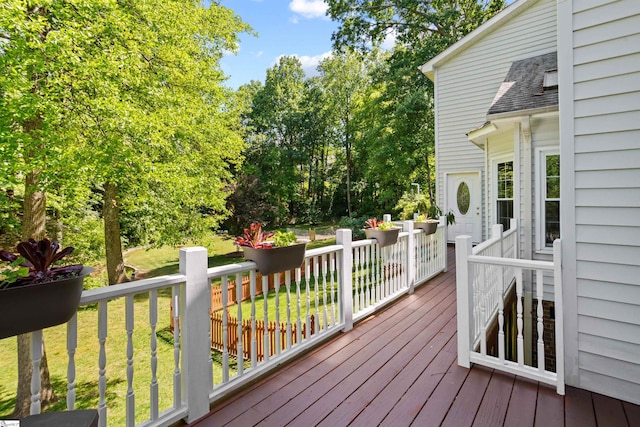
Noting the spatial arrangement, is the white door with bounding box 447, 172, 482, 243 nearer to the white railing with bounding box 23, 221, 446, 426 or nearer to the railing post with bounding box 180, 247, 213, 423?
the white railing with bounding box 23, 221, 446, 426

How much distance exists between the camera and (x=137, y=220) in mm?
11078

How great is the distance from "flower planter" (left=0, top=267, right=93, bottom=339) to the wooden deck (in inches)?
46.1

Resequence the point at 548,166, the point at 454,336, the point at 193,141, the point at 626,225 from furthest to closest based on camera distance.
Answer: the point at 193,141
the point at 548,166
the point at 454,336
the point at 626,225

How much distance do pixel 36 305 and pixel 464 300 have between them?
9.42ft

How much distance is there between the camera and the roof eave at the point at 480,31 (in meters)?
7.87

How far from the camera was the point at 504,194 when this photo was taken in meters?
6.41

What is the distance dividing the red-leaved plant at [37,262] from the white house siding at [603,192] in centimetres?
323

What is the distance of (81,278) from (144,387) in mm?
4614

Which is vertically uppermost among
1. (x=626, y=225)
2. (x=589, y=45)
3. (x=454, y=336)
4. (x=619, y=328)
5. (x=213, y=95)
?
(x=213, y=95)

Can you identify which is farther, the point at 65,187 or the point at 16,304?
the point at 65,187

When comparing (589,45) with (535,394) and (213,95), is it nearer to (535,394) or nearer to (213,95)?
(535,394)

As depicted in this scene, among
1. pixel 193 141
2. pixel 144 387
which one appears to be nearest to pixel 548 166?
pixel 144 387

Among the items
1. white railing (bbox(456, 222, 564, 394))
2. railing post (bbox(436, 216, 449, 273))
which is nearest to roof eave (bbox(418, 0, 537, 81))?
railing post (bbox(436, 216, 449, 273))

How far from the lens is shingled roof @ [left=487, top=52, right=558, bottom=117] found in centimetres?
475
